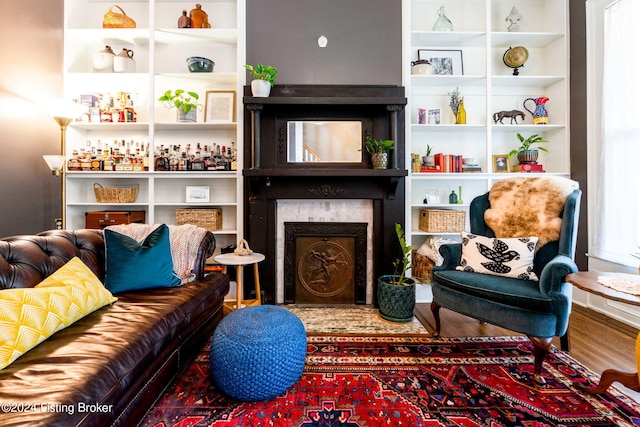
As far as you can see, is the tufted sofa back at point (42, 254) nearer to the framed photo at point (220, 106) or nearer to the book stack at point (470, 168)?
the framed photo at point (220, 106)

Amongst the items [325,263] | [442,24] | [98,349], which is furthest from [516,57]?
[98,349]

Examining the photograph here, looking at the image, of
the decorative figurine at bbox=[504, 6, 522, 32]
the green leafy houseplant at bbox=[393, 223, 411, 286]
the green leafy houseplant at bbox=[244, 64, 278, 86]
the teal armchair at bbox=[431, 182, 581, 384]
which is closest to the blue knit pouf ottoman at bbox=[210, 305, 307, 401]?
the teal armchair at bbox=[431, 182, 581, 384]

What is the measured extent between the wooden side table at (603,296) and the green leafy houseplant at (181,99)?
336 centimetres

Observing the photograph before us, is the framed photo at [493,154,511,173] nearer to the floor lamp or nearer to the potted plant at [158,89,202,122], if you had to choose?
the potted plant at [158,89,202,122]

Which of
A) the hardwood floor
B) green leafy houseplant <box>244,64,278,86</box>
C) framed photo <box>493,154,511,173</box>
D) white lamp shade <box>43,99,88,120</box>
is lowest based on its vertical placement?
the hardwood floor

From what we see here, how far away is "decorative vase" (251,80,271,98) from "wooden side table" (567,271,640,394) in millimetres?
2627

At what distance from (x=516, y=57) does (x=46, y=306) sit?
4.29 metres

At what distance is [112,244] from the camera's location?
1878mm

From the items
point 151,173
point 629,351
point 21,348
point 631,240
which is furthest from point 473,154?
point 21,348

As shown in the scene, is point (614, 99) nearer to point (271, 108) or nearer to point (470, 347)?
point (470, 347)

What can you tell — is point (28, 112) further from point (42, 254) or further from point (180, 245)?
point (180, 245)

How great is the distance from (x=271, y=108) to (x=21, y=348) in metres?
2.47

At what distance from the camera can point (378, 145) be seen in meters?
2.85

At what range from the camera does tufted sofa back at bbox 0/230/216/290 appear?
1463 mm
